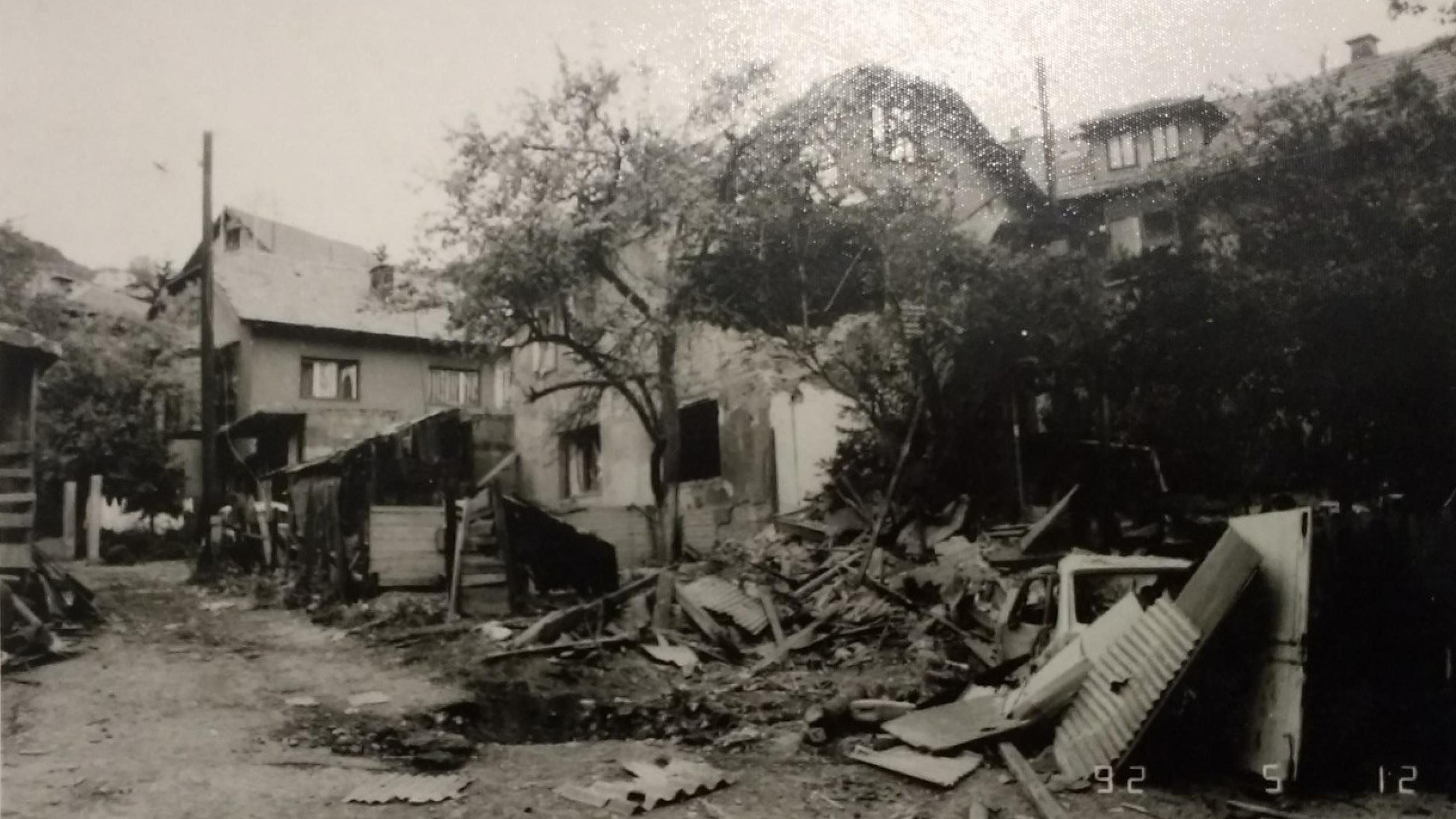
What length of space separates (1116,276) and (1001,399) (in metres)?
2.42

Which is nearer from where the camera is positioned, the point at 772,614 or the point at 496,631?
the point at 772,614

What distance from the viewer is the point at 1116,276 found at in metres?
8.34

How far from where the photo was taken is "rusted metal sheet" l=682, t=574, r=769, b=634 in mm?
9250

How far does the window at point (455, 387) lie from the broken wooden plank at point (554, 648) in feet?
44.7

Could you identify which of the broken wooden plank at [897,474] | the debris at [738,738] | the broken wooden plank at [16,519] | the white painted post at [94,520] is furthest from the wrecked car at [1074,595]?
the white painted post at [94,520]

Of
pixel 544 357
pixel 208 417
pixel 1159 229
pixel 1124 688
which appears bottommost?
pixel 1124 688

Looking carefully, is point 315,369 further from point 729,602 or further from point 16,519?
point 729,602

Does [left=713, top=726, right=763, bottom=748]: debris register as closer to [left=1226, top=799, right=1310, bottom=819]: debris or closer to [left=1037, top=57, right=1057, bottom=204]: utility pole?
[left=1226, top=799, right=1310, bottom=819]: debris

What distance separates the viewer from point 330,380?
792 inches

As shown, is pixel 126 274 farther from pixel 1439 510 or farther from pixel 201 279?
pixel 1439 510

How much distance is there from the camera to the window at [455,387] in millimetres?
21500

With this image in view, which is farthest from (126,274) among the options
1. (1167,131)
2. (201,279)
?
(1167,131)

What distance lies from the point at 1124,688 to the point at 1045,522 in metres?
4.67

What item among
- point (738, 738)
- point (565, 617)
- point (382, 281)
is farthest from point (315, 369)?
point (738, 738)
